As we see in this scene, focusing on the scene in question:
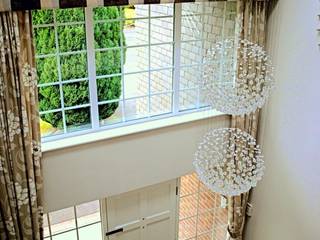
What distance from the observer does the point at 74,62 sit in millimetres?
3789

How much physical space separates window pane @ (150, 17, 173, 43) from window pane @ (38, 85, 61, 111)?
112cm

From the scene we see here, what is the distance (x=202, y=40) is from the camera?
440cm

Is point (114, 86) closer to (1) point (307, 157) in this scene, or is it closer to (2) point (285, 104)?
(2) point (285, 104)

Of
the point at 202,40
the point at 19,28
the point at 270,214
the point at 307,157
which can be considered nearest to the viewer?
the point at 19,28

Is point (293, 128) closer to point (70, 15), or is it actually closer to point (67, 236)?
point (70, 15)

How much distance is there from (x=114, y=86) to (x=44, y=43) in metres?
0.80

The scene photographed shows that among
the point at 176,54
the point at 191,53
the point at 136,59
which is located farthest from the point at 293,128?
the point at 136,59

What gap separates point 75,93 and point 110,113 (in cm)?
43

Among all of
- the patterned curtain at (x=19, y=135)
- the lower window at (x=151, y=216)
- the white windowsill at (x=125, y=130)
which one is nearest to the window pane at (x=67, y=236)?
the lower window at (x=151, y=216)

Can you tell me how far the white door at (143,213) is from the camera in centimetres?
→ 458

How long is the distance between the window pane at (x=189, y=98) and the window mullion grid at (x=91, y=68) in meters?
1.03

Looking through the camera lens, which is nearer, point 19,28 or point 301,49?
point 19,28

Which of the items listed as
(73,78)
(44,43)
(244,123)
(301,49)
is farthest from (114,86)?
(301,49)

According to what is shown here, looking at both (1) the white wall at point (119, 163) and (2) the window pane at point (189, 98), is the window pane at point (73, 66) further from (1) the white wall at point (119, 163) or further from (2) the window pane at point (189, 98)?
(2) the window pane at point (189, 98)
